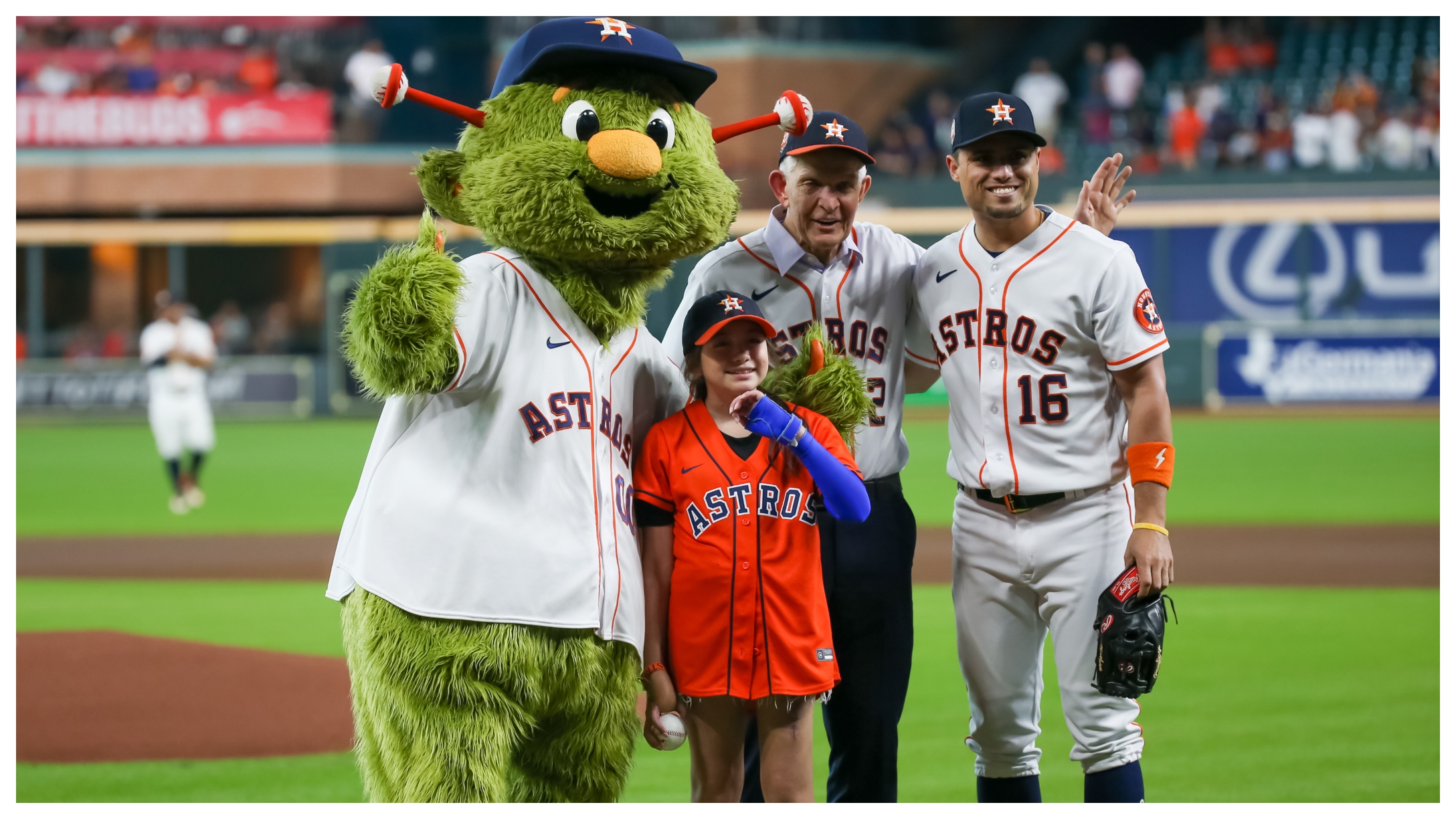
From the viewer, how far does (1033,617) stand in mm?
3340

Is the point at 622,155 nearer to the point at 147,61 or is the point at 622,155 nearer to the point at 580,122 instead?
the point at 580,122

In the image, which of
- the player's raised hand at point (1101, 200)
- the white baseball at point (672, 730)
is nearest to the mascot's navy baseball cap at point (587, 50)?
the player's raised hand at point (1101, 200)

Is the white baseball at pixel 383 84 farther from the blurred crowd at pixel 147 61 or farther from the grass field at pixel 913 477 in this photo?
the blurred crowd at pixel 147 61

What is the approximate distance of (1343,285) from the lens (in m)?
18.0

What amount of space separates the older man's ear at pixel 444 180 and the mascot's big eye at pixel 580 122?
284mm

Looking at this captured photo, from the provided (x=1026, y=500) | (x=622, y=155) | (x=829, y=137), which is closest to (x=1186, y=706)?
(x=1026, y=500)

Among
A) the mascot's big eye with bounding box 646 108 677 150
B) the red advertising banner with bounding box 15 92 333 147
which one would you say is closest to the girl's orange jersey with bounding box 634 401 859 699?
the mascot's big eye with bounding box 646 108 677 150

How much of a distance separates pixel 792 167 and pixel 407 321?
114cm

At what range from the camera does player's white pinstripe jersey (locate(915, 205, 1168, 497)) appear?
3.22 metres

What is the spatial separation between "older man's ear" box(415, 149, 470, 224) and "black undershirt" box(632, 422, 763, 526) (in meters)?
0.76

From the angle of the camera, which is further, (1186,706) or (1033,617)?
(1186,706)

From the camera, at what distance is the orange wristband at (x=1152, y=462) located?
3.11 meters

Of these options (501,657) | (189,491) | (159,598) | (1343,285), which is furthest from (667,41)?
(1343,285)
